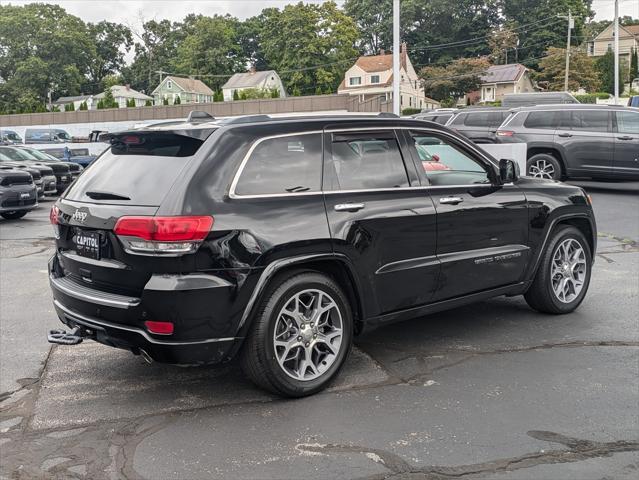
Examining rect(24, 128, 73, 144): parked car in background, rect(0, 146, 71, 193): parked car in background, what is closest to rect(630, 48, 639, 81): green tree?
rect(24, 128, 73, 144): parked car in background

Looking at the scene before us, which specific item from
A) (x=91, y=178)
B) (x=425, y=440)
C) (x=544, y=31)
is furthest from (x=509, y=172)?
(x=544, y=31)

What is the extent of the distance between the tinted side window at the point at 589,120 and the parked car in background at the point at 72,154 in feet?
58.2

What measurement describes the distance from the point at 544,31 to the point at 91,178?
98.1m

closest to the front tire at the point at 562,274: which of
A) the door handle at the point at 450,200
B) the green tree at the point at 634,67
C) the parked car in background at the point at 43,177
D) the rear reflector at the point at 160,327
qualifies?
the door handle at the point at 450,200

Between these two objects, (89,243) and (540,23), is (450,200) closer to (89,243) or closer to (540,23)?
(89,243)

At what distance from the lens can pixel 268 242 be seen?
14.1 ft

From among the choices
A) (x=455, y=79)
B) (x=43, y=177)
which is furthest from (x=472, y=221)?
(x=455, y=79)

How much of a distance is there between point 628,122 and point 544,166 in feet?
6.39

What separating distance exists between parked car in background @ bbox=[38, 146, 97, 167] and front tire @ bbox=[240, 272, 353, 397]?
23049 millimetres

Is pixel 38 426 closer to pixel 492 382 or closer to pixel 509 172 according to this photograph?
pixel 492 382

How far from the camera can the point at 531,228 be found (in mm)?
6027

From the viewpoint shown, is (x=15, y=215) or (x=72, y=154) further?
(x=72, y=154)

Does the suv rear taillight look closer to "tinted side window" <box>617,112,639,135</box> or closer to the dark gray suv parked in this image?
the dark gray suv parked

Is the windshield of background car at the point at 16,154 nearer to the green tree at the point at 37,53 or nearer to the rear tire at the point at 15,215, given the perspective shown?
the rear tire at the point at 15,215
